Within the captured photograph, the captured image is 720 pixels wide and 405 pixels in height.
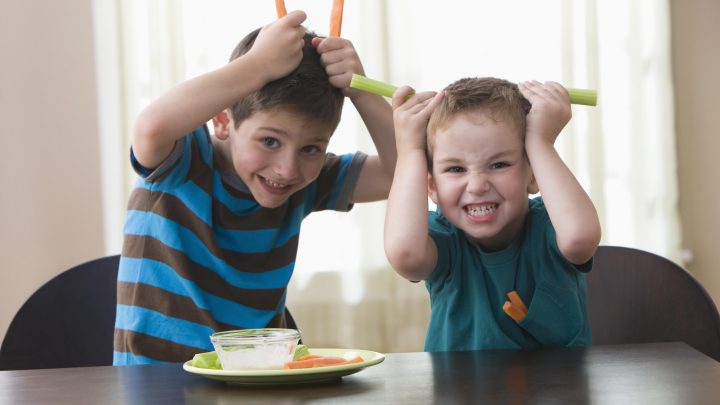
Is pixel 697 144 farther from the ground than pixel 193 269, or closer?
farther from the ground

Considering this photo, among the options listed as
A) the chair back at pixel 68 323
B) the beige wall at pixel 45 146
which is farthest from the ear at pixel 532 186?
the beige wall at pixel 45 146

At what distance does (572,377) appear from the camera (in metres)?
0.72

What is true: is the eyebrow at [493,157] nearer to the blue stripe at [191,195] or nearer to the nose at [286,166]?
the nose at [286,166]

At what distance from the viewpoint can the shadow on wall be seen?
109 inches

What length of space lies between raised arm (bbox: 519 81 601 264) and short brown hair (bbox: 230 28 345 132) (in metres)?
0.29

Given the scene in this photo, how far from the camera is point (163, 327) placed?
4.17 ft

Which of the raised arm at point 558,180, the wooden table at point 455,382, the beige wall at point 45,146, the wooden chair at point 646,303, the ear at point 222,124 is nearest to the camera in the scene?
the wooden table at point 455,382

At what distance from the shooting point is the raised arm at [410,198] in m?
1.08

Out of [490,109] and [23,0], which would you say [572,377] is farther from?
→ [23,0]

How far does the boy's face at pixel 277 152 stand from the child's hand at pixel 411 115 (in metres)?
0.14

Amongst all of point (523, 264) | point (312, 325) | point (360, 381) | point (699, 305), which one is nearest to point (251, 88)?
point (523, 264)

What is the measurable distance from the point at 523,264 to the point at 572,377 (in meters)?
0.42

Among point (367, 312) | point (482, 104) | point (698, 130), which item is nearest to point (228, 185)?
point (482, 104)

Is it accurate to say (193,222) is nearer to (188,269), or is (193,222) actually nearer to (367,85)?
(188,269)
